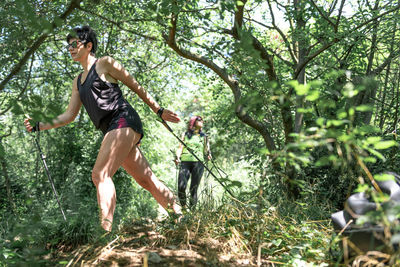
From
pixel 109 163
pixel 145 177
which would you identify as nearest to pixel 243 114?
pixel 109 163

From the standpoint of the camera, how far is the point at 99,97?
3.15m

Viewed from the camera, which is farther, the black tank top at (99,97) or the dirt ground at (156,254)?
the black tank top at (99,97)

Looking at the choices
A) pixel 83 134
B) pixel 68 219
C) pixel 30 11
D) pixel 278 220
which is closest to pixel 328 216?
pixel 278 220

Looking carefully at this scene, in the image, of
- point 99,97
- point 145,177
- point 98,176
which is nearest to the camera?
point 98,176

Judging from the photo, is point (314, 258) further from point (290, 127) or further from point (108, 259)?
point (290, 127)

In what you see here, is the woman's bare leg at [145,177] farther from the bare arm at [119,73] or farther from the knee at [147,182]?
the bare arm at [119,73]

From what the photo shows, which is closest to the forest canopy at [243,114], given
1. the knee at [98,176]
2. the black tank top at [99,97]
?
the knee at [98,176]

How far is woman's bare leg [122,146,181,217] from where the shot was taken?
10.9 ft

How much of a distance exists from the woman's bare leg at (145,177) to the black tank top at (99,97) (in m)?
0.39

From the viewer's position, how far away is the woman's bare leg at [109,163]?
2.94 m

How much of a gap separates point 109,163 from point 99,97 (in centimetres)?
55

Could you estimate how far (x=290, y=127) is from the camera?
522cm

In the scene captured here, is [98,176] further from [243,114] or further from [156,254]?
[243,114]

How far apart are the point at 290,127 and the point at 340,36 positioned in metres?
1.43
